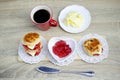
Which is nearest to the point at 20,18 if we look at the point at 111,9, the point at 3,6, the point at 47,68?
Answer: the point at 3,6

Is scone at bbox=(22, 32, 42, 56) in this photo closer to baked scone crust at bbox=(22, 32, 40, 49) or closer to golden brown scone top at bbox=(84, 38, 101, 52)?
baked scone crust at bbox=(22, 32, 40, 49)

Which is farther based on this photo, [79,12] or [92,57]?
[79,12]

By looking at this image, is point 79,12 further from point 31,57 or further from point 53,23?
point 31,57

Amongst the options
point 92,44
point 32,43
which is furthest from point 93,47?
point 32,43

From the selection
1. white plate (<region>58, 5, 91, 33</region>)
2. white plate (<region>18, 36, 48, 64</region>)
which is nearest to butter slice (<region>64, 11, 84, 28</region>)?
white plate (<region>58, 5, 91, 33</region>)

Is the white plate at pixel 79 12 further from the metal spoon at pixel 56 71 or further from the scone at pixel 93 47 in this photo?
the metal spoon at pixel 56 71

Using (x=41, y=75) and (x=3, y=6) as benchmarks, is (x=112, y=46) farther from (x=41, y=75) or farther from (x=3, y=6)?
(x=3, y=6)

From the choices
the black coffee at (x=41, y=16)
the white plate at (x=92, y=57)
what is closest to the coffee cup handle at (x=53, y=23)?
the black coffee at (x=41, y=16)
